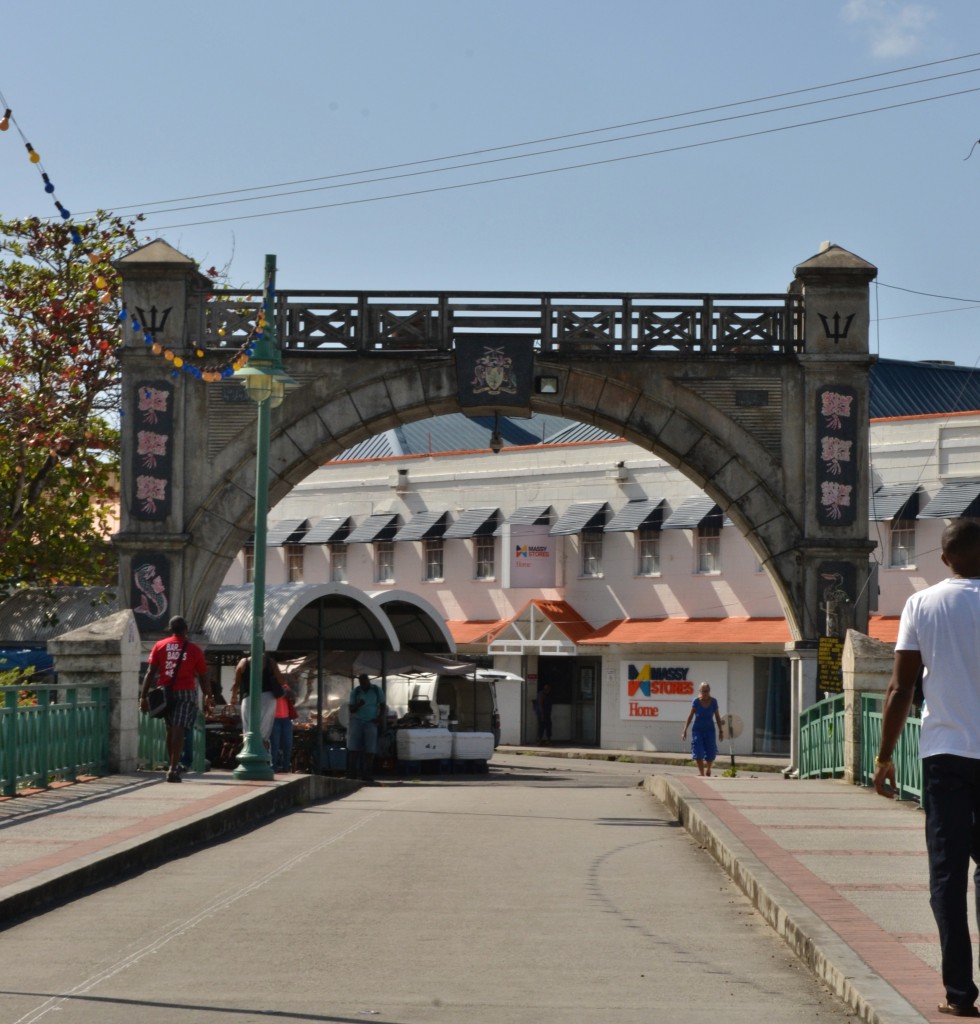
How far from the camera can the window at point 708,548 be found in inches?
1847

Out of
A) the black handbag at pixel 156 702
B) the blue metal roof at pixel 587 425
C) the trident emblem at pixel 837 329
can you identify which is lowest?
the black handbag at pixel 156 702

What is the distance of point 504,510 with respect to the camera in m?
51.5

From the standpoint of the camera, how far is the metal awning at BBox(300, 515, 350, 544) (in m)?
54.8

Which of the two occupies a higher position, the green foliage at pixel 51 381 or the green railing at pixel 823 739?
the green foliage at pixel 51 381

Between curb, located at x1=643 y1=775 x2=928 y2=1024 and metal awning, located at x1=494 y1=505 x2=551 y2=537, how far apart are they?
3624 centimetres

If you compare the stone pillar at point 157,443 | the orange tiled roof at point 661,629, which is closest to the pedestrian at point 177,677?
the stone pillar at point 157,443

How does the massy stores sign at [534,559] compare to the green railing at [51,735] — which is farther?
the massy stores sign at [534,559]

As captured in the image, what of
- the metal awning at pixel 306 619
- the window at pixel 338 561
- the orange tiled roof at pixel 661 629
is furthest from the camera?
the window at pixel 338 561

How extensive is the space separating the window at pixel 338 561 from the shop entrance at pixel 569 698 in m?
7.82

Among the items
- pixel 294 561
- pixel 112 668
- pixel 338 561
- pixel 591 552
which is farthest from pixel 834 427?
pixel 294 561

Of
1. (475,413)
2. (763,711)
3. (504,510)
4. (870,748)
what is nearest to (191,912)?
(870,748)

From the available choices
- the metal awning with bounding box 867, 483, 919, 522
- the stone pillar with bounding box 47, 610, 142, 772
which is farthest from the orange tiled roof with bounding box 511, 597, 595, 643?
the stone pillar with bounding box 47, 610, 142, 772

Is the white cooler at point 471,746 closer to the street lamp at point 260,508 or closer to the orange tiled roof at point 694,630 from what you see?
the orange tiled roof at point 694,630

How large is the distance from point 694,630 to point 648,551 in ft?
10.6
